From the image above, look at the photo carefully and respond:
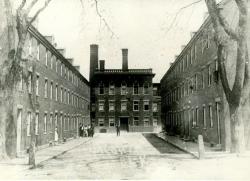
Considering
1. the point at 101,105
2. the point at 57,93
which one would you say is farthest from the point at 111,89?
the point at 57,93

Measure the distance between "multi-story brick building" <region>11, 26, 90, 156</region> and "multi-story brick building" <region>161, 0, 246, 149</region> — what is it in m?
10.7

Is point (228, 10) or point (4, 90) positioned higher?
point (228, 10)

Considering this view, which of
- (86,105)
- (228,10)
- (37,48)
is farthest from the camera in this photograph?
(86,105)

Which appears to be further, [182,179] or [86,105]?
[86,105]

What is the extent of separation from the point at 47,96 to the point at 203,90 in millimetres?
11688

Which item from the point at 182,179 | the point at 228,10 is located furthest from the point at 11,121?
the point at 228,10

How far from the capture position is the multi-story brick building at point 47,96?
2059 centimetres

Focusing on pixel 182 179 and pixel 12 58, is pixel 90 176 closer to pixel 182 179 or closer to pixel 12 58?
pixel 182 179

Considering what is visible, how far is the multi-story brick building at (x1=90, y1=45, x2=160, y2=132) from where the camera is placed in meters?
58.6

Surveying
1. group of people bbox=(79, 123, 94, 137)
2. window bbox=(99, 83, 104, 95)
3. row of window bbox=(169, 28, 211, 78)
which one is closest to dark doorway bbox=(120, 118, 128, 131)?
window bbox=(99, 83, 104, 95)

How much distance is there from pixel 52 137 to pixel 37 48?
26.5 ft

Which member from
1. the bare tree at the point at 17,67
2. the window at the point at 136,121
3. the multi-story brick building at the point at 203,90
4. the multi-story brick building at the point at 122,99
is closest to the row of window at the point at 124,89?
the multi-story brick building at the point at 122,99

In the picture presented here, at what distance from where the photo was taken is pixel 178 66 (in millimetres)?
39500

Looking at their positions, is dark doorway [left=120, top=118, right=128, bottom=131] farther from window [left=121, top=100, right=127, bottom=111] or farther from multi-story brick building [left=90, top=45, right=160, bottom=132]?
window [left=121, top=100, right=127, bottom=111]
